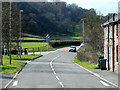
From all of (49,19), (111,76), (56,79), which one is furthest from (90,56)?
(49,19)

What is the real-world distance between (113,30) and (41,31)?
92373mm

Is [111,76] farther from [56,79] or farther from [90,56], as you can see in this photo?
[90,56]

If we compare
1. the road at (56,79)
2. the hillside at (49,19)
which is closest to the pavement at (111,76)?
the road at (56,79)

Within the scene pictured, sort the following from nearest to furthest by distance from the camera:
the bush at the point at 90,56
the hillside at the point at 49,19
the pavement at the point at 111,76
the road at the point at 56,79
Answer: the road at the point at 56,79, the pavement at the point at 111,76, the bush at the point at 90,56, the hillside at the point at 49,19

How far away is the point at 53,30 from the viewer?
406ft

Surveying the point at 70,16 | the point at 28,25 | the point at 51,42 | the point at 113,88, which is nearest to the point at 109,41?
the point at 113,88

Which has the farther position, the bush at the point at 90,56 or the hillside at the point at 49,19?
the hillside at the point at 49,19

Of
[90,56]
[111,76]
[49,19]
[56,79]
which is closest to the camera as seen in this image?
[56,79]

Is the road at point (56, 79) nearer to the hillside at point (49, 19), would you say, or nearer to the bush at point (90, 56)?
the bush at point (90, 56)

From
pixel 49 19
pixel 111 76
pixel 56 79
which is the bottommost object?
pixel 111 76

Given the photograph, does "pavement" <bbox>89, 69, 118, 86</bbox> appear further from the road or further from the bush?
the bush

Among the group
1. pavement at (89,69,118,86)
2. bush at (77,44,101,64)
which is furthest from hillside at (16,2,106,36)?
pavement at (89,69,118,86)

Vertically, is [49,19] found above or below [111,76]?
above

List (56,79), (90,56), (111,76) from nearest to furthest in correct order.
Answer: (56,79), (111,76), (90,56)
